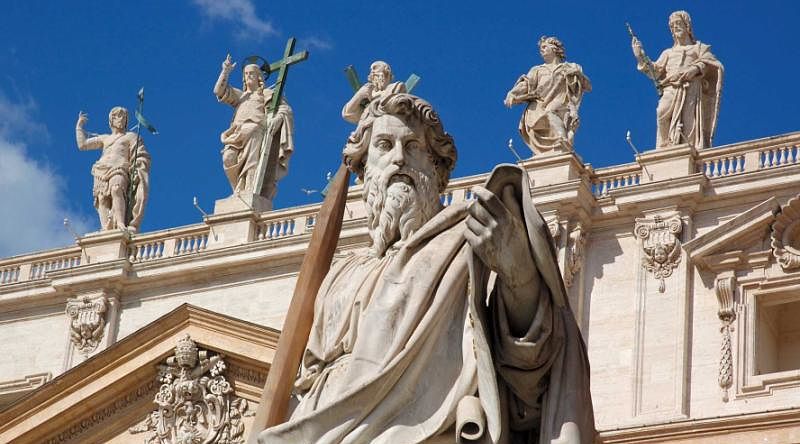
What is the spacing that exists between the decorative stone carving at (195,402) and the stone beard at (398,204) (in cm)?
1987

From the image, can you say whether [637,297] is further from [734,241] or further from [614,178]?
[614,178]

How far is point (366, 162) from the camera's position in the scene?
21.8 ft

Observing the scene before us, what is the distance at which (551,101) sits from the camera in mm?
25547

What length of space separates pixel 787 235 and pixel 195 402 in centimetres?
707

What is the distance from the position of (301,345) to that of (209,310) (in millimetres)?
19627

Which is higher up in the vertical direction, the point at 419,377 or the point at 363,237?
the point at 363,237

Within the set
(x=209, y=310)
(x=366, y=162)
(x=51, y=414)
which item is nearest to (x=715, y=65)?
(x=209, y=310)

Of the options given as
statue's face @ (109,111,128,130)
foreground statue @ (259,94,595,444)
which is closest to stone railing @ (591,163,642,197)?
statue's face @ (109,111,128,130)

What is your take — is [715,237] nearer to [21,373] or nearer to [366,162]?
[21,373]

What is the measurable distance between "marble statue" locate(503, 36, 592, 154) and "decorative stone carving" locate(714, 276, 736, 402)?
7.91 ft

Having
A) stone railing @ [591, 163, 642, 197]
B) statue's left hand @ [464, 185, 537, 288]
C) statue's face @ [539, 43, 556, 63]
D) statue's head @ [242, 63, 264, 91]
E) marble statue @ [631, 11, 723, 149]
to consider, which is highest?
statue's head @ [242, 63, 264, 91]

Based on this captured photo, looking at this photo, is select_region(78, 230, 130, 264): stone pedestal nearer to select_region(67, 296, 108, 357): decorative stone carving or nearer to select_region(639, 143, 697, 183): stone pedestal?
select_region(67, 296, 108, 357): decorative stone carving

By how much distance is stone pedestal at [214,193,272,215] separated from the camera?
2736cm

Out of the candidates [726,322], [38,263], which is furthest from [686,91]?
[38,263]
